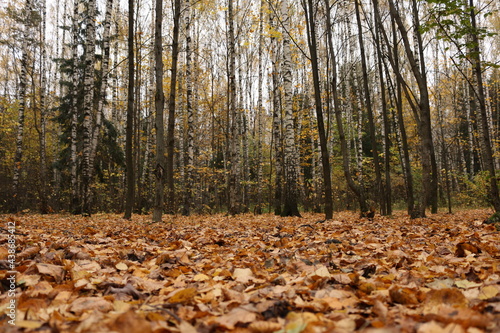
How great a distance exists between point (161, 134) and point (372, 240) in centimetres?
497

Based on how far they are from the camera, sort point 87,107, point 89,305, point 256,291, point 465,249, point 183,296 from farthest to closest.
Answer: point 87,107
point 465,249
point 256,291
point 183,296
point 89,305

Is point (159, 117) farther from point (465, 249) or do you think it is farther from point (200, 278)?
point (465, 249)

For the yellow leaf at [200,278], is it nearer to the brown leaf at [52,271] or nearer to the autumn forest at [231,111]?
the brown leaf at [52,271]

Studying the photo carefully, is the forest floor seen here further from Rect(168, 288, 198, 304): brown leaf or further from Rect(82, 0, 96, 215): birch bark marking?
Rect(82, 0, 96, 215): birch bark marking

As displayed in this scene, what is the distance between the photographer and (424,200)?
24.6 feet

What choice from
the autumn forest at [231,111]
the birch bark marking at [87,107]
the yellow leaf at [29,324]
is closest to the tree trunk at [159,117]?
the autumn forest at [231,111]

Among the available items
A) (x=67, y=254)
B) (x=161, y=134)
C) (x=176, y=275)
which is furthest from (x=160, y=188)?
(x=176, y=275)

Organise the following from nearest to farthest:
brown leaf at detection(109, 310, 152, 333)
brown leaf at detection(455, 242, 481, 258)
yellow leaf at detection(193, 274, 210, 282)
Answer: brown leaf at detection(109, 310, 152, 333), yellow leaf at detection(193, 274, 210, 282), brown leaf at detection(455, 242, 481, 258)

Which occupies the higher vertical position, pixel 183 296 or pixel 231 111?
pixel 231 111

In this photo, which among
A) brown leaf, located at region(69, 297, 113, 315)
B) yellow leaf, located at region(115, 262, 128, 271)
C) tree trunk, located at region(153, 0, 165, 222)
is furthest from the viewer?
tree trunk, located at region(153, 0, 165, 222)

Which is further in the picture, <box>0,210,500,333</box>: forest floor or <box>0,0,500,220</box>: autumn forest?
<box>0,0,500,220</box>: autumn forest

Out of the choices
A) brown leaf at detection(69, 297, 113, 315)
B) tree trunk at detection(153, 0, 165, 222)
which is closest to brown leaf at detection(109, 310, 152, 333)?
brown leaf at detection(69, 297, 113, 315)

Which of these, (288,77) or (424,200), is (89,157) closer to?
(288,77)

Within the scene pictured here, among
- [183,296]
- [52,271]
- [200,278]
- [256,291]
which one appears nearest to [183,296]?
[183,296]
